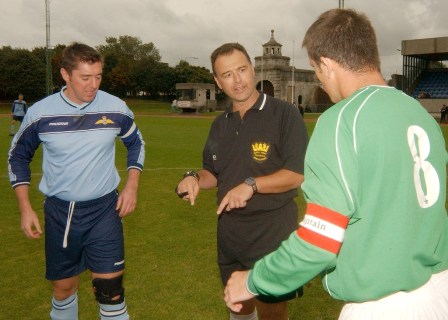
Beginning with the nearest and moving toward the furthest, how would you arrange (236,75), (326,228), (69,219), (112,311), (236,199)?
(326,228), (236,199), (236,75), (69,219), (112,311)

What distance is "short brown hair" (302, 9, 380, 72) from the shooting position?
212 centimetres

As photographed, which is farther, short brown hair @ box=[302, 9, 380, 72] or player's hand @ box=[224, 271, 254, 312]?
player's hand @ box=[224, 271, 254, 312]

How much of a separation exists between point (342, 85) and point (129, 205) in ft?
9.15

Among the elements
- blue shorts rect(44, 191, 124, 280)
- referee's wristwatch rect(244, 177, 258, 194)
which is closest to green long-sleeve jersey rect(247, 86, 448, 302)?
referee's wristwatch rect(244, 177, 258, 194)

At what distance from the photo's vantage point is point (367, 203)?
6.48ft

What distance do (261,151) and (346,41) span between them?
179 centimetres

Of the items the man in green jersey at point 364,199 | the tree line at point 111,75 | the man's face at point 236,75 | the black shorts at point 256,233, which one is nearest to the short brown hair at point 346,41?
the man in green jersey at point 364,199

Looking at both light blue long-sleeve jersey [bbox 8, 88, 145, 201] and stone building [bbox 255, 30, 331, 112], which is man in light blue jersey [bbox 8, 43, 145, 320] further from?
stone building [bbox 255, 30, 331, 112]

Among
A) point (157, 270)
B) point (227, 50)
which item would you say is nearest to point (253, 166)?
point (227, 50)

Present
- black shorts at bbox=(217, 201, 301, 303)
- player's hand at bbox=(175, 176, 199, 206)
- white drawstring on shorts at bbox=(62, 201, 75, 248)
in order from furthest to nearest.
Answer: white drawstring on shorts at bbox=(62, 201, 75, 248), black shorts at bbox=(217, 201, 301, 303), player's hand at bbox=(175, 176, 199, 206)

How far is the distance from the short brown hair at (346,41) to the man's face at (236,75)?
180 centimetres

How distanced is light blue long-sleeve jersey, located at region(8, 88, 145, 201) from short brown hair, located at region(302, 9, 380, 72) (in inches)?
107

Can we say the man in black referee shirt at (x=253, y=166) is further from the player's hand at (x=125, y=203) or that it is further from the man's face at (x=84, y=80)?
the man's face at (x=84, y=80)

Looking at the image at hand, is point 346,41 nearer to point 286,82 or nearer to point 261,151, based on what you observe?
point 261,151
